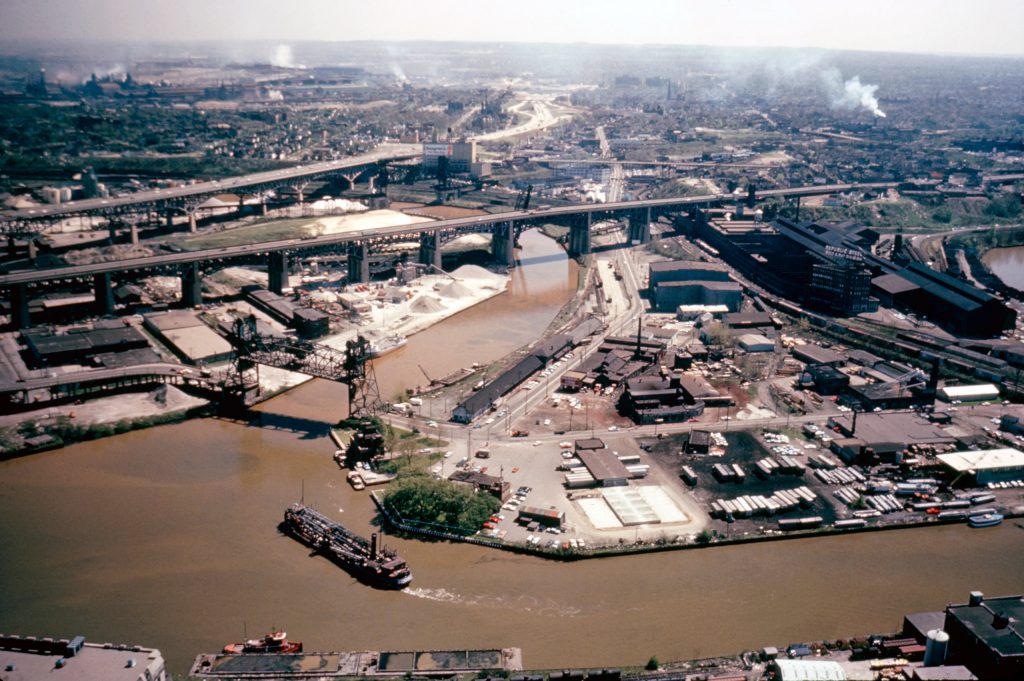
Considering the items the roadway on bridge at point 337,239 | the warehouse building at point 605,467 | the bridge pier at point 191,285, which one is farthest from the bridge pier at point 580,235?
the warehouse building at point 605,467

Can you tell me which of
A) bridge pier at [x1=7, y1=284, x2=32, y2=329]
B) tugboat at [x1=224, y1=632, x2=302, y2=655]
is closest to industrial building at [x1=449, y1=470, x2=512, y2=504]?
tugboat at [x1=224, y1=632, x2=302, y2=655]

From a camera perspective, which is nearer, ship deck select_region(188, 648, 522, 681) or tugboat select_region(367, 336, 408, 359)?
ship deck select_region(188, 648, 522, 681)

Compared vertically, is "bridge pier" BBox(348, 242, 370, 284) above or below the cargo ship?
above

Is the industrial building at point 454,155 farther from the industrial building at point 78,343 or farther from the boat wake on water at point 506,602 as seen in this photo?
the boat wake on water at point 506,602

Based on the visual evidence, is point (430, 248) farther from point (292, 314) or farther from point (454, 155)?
point (454, 155)

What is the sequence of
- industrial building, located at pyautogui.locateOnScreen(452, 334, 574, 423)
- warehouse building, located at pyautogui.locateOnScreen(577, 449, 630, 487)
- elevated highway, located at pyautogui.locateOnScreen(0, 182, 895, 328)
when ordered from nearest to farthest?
warehouse building, located at pyautogui.locateOnScreen(577, 449, 630, 487) < industrial building, located at pyautogui.locateOnScreen(452, 334, 574, 423) < elevated highway, located at pyautogui.locateOnScreen(0, 182, 895, 328)

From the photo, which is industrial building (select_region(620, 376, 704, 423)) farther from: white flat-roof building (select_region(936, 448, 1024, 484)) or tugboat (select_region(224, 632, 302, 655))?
tugboat (select_region(224, 632, 302, 655))
